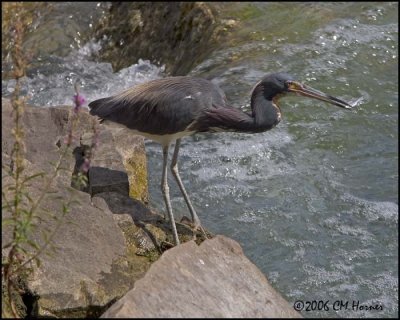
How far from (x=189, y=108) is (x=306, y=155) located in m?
2.33

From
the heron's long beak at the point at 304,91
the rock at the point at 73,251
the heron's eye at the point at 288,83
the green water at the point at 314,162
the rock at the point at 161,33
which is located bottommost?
the green water at the point at 314,162

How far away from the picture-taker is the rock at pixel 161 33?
9531 mm

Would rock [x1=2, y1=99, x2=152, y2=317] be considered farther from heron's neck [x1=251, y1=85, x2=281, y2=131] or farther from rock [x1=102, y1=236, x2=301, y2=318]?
heron's neck [x1=251, y1=85, x2=281, y2=131]

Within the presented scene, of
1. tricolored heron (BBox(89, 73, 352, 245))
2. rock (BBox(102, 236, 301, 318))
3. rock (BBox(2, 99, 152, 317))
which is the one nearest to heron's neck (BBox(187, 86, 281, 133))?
tricolored heron (BBox(89, 73, 352, 245))

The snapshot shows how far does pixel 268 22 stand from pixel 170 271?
6382mm

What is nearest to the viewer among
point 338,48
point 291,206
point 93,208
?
point 93,208

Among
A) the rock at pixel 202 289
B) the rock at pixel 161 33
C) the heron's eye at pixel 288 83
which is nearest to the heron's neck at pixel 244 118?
the heron's eye at pixel 288 83

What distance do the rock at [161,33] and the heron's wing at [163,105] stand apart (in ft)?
11.7

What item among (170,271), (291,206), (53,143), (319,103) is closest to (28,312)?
(170,271)

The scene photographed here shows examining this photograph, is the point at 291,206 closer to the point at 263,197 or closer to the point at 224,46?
the point at 263,197

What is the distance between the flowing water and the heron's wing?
1.14m

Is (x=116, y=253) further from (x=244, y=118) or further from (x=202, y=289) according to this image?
(x=244, y=118)

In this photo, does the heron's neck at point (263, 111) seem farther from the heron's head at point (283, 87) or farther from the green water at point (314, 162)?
the green water at point (314, 162)

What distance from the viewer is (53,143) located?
18.1 feet
